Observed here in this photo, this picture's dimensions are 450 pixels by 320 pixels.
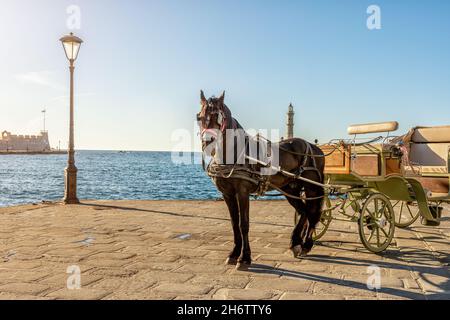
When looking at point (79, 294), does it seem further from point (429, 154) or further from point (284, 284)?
point (429, 154)

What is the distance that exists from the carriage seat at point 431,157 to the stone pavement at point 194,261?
115 cm

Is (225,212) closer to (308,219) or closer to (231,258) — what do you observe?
(308,219)

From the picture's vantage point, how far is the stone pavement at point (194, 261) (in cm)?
494

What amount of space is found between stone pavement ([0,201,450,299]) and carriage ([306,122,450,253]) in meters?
0.55

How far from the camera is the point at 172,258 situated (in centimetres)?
655

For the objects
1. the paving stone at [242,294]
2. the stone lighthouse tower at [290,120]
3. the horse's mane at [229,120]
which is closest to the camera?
the paving stone at [242,294]

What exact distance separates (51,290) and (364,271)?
395 cm

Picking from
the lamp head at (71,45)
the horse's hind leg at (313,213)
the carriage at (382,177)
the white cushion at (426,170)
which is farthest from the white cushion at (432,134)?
the lamp head at (71,45)

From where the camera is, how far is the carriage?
751 centimetres

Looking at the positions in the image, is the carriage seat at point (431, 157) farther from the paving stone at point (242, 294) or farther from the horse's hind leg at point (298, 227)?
the paving stone at point (242, 294)

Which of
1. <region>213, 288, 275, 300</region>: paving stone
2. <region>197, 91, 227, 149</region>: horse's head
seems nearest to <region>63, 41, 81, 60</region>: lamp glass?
<region>197, 91, 227, 149</region>: horse's head

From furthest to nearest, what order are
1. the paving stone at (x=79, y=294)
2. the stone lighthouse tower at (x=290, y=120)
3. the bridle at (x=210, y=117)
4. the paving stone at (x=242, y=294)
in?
1. the stone lighthouse tower at (x=290, y=120)
2. the bridle at (x=210, y=117)
3. the paving stone at (x=242, y=294)
4. the paving stone at (x=79, y=294)
